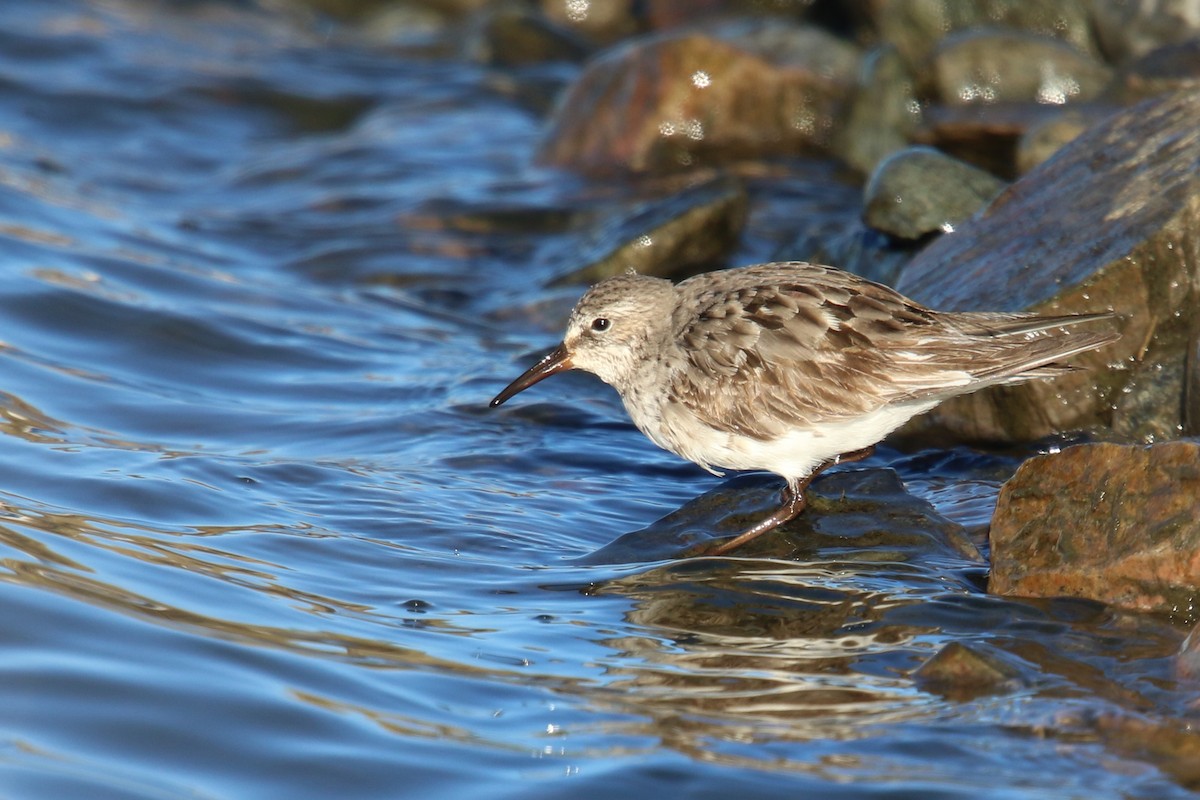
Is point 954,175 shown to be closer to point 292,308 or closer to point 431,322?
point 431,322

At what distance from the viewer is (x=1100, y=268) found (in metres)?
7.50

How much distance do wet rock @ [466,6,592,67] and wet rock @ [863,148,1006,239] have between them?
913 centimetres

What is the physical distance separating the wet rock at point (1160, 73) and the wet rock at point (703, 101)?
9.45 ft

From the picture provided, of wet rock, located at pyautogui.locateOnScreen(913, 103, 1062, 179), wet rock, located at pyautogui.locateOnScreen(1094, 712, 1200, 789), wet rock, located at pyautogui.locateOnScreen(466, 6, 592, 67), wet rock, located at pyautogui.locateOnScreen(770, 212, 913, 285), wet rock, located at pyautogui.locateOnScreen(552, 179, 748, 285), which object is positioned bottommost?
wet rock, located at pyautogui.locateOnScreen(1094, 712, 1200, 789)

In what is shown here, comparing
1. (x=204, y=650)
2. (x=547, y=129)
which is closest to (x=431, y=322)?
(x=547, y=129)

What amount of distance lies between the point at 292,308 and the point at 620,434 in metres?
3.53

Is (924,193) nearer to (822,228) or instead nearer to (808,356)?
(822,228)

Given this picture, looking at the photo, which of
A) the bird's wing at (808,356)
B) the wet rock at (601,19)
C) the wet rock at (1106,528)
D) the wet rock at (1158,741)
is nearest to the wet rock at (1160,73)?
the bird's wing at (808,356)

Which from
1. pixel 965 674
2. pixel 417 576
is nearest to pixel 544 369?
pixel 417 576

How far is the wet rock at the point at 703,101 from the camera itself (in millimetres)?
13500

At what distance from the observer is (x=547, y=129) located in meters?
14.4

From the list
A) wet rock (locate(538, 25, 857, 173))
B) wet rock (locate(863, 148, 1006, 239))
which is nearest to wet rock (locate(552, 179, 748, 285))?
wet rock (locate(863, 148, 1006, 239))

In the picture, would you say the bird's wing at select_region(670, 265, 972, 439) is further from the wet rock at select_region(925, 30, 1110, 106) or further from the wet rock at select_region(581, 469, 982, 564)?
the wet rock at select_region(925, 30, 1110, 106)

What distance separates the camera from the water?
190 inches
